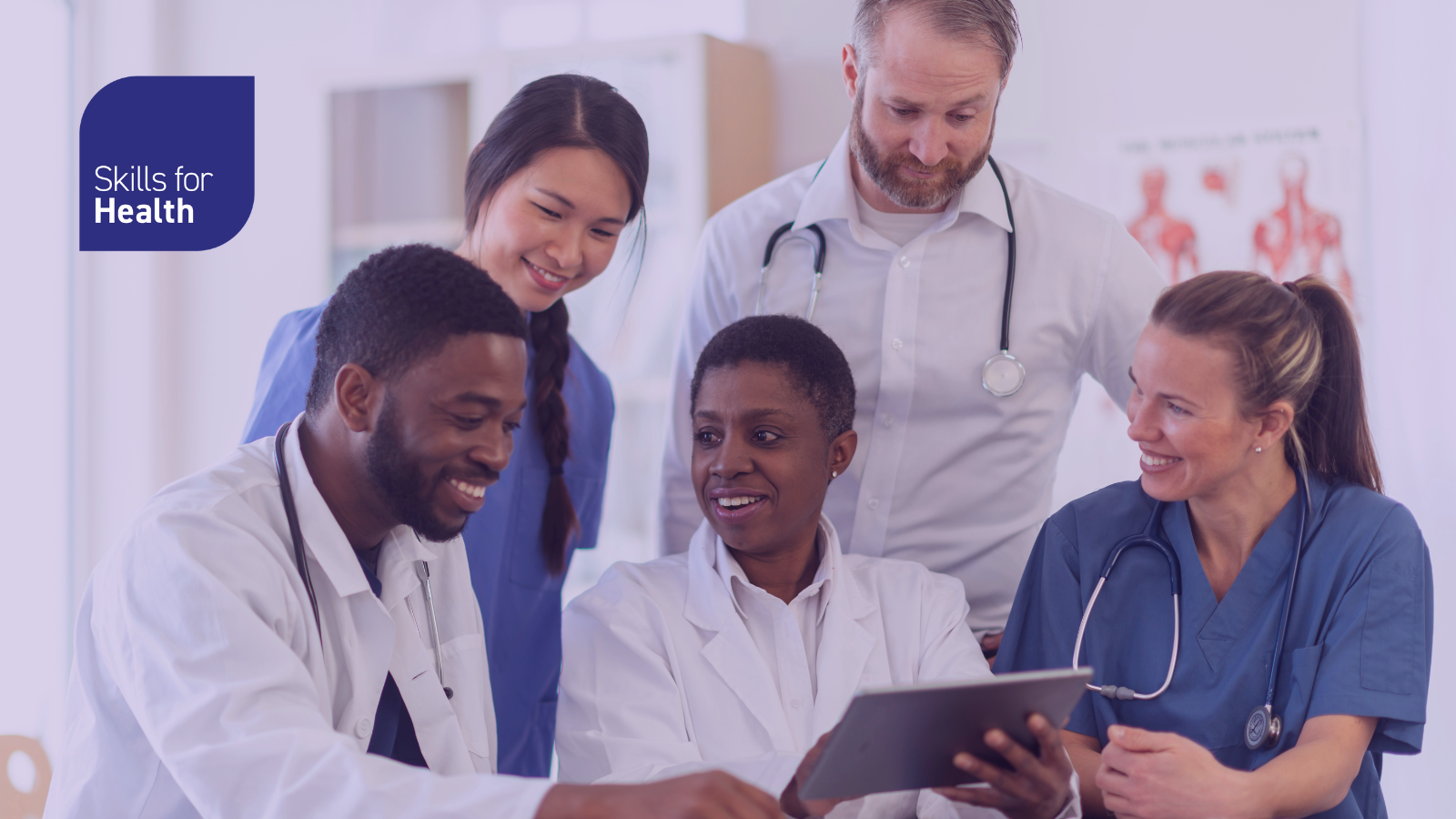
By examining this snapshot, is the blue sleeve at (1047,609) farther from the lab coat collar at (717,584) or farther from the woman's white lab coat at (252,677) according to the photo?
the woman's white lab coat at (252,677)

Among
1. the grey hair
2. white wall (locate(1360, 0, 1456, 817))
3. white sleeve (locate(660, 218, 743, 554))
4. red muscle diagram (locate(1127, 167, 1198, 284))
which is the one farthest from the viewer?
red muscle diagram (locate(1127, 167, 1198, 284))

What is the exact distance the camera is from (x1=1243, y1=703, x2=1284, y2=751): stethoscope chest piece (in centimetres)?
138

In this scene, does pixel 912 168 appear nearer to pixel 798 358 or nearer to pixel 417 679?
pixel 798 358

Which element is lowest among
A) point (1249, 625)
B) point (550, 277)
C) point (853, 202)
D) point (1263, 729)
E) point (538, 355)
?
point (1263, 729)

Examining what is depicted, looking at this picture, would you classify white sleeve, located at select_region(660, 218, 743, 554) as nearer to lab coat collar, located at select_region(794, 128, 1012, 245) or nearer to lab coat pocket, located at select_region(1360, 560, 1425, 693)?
lab coat collar, located at select_region(794, 128, 1012, 245)

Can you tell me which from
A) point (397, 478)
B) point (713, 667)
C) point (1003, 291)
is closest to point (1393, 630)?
point (1003, 291)

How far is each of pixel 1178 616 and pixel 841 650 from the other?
1.41 ft

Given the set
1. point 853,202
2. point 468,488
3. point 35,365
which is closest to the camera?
point 468,488

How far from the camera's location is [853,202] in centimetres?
182

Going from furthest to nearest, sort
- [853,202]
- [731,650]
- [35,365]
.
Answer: [35,365]
[853,202]
[731,650]

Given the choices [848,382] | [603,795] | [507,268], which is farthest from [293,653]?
[848,382]

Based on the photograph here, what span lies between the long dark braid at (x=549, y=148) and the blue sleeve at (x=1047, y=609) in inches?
27.7

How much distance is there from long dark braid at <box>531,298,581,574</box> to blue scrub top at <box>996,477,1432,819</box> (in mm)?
698

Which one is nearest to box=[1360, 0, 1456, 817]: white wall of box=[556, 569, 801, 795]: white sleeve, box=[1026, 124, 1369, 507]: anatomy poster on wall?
box=[1026, 124, 1369, 507]: anatomy poster on wall
